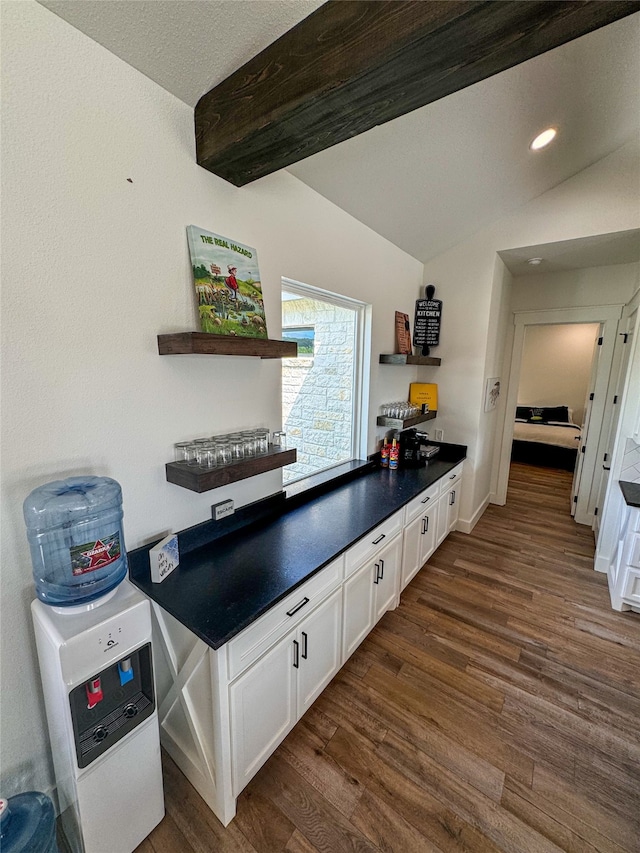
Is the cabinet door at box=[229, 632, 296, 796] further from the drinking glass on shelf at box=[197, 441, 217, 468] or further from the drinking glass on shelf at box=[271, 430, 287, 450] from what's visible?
the drinking glass on shelf at box=[271, 430, 287, 450]

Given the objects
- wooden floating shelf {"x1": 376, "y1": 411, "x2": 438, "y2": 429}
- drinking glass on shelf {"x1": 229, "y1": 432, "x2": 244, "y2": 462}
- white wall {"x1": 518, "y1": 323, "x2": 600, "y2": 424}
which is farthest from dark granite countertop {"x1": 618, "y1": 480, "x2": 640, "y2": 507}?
white wall {"x1": 518, "y1": 323, "x2": 600, "y2": 424}

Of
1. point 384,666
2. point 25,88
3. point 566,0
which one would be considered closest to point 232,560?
point 384,666

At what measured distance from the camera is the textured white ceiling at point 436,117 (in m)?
1.08

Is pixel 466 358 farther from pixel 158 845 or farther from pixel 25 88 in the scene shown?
pixel 158 845

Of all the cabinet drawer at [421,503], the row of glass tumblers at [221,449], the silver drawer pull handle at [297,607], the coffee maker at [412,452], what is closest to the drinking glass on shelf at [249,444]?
the row of glass tumblers at [221,449]

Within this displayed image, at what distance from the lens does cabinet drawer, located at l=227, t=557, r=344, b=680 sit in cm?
116

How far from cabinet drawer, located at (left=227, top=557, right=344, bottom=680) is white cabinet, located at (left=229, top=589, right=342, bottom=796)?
0.04 metres

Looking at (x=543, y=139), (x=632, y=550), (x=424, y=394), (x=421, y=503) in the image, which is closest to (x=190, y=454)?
(x=421, y=503)

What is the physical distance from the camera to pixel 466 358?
10.7 feet

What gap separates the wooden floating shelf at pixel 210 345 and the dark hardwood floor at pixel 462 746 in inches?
67.3

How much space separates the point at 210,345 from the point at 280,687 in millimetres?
1372

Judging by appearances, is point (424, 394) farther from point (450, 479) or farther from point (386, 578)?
point (386, 578)

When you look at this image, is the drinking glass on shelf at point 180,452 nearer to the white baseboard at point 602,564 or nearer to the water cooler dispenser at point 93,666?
the water cooler dispenser at point 93,666

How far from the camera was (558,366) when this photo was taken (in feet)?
22.7
